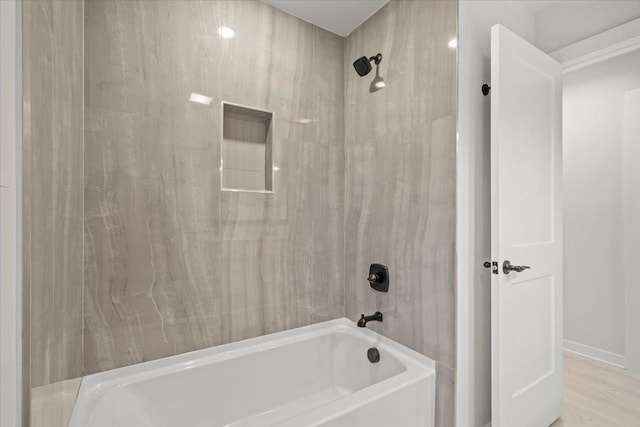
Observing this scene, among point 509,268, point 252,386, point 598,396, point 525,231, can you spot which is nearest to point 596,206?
point 598,396

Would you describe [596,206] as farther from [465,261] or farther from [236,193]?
[236,193]

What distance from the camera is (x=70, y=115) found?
1.05 meters

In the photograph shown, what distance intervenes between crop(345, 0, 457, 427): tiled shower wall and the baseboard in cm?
209

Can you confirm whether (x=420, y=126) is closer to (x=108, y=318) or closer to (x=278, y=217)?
(x=278, y=217)

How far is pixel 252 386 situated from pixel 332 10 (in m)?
2.31

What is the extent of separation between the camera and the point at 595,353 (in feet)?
8.38

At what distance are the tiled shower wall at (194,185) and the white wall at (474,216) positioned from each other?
2.94 ft

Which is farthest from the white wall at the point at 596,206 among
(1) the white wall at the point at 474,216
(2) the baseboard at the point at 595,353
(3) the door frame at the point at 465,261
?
(3) the door frame at the point at 465,261

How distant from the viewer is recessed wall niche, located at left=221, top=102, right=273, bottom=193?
1.75m

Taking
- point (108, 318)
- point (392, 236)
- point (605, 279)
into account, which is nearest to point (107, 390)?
point (108, 318)

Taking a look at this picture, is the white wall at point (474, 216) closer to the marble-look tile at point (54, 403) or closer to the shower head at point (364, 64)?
the shower head at point (364, 64)
